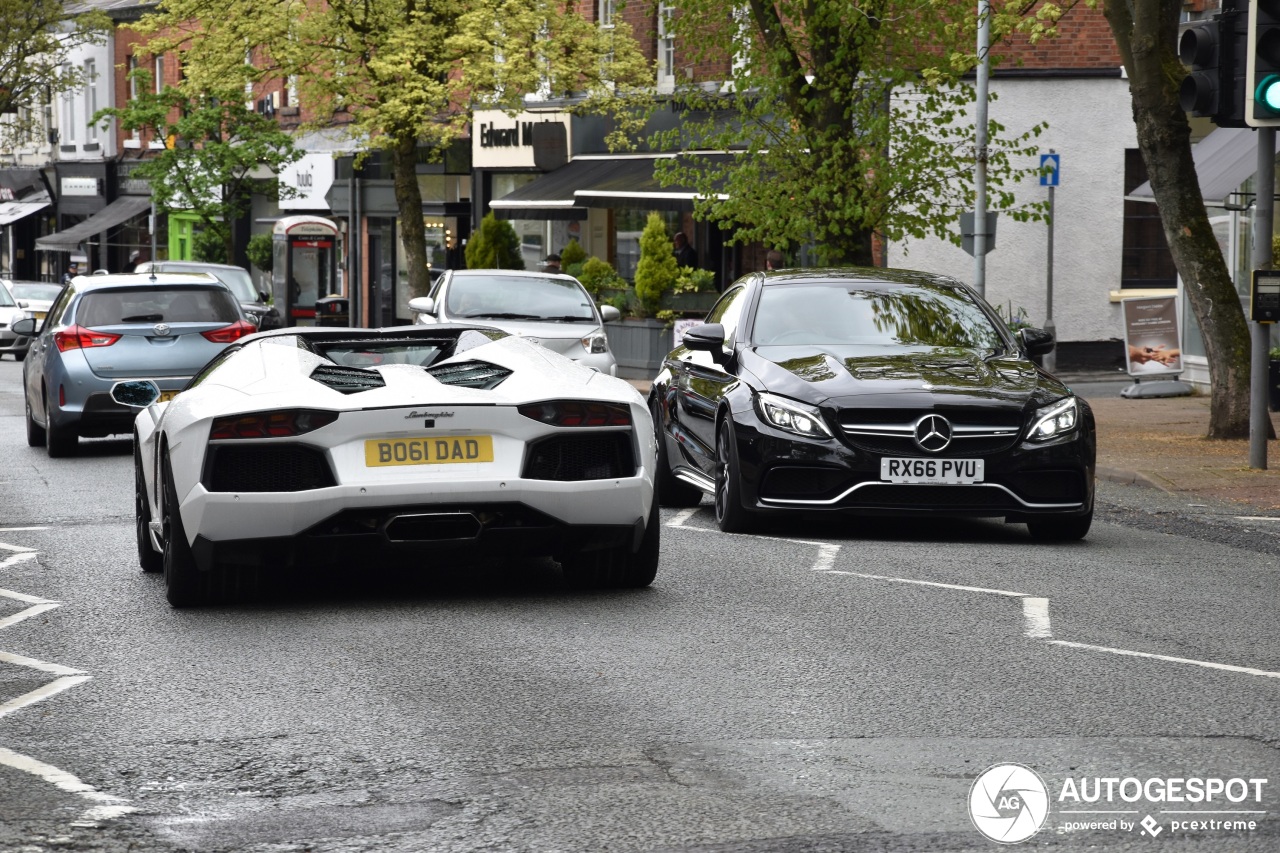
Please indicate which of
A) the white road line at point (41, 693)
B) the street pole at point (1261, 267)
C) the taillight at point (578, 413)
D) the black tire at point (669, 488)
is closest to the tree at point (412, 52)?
the street pole at point (1261, 267)

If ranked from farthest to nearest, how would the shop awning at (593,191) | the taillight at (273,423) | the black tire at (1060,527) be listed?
the shop awning at (593,191) → the black tire at (1060,527) → the taillight at (273,423)

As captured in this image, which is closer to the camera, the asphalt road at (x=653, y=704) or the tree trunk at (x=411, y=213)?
the asphalt road at (x=653, y=704)

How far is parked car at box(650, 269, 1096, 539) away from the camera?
9.95 meters

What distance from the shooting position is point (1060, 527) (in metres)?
10.5

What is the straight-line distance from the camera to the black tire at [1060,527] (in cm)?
1042

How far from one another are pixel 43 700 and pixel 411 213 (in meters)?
28.6

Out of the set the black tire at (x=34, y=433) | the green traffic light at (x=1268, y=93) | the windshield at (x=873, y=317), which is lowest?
the black tire at (x=34, y=433)

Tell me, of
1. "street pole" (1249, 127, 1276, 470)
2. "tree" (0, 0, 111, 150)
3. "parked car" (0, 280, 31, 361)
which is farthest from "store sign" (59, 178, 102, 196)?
"street pole" (1249, 127, 1276, 470)

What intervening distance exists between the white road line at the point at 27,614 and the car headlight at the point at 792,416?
12.3 feet

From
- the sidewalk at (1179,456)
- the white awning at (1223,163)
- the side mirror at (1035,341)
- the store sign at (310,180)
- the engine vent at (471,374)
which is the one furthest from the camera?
the store sign at (310,180)

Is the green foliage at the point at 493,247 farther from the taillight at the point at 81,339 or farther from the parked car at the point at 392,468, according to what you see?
the parked car at the point at 392,468

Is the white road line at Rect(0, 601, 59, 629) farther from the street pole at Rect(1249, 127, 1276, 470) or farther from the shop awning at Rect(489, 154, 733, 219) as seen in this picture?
the shop awning at Rect(489, 154, 733, 219)

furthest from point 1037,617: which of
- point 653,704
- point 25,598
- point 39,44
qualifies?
point 39,44

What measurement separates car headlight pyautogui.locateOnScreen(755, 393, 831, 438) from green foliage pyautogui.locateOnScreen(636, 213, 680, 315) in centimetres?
1802
